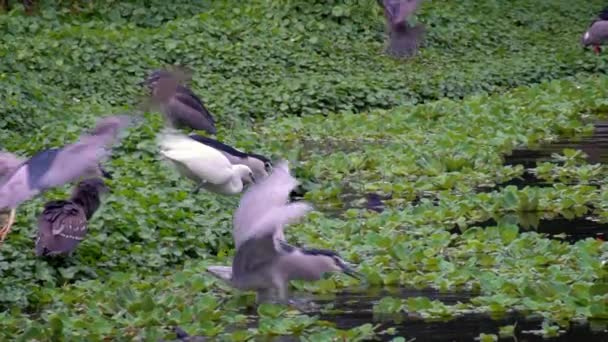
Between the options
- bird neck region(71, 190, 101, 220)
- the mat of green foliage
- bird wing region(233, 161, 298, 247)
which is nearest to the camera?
bird wing region(233, 161, 298, 247)

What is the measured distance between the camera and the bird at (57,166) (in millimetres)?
7602

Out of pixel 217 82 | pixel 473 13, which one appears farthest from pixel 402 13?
pixel 473 13

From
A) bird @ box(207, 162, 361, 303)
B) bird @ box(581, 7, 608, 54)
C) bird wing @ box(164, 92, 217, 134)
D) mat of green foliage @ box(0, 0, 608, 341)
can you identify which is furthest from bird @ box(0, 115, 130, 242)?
bird @ box(581, 7, 608, 54)

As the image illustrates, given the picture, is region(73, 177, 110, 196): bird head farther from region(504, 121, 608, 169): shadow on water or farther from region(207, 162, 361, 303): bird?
region(504, 121, 608, 169): shadow on water

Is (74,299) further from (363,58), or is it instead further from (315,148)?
(363,58)

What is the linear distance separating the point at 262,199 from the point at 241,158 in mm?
2554

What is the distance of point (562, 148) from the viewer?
13.1 metres

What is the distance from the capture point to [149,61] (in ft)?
55.9

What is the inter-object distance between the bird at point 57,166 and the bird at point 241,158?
57.7 inches

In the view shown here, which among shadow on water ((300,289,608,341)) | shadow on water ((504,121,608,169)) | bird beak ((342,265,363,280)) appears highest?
shadow on water ((504,121,608,169))

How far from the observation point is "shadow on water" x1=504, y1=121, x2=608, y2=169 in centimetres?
1233

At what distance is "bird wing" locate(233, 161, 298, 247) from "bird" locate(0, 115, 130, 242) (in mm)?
942

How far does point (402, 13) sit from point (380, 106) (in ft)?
3.73

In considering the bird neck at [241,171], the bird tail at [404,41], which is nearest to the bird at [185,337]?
the bird neck at [241,171]
